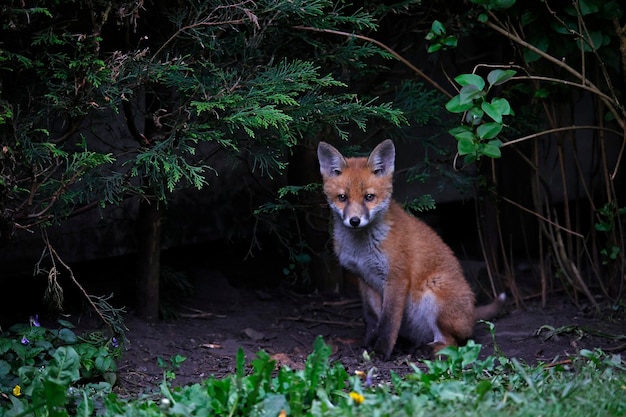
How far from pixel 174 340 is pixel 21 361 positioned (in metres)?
1.35

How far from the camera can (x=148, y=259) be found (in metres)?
5.98

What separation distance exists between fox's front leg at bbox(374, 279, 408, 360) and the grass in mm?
1172

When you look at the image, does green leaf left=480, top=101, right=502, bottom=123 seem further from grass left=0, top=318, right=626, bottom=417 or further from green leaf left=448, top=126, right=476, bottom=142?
grass left=0, top=318, right=626, bottom=417

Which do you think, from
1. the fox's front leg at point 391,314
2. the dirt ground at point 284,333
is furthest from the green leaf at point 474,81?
the dirt ground at point 284,333

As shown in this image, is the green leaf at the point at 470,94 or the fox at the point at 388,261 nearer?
the green leaf at the point at 470,94

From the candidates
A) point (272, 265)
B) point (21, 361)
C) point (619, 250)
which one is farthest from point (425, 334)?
point (21, 361)

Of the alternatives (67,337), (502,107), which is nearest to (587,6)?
(502,107)

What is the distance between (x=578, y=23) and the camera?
5.77 metres

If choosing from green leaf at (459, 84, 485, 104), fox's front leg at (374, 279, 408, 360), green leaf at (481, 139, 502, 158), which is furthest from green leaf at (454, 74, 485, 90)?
fox's front leg at (374, 279, 408, 360)

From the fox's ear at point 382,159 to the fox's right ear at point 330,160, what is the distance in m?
0.21

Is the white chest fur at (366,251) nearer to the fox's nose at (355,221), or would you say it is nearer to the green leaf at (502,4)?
the fox's nose at (355,221)

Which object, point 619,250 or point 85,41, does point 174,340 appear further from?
point 619,250

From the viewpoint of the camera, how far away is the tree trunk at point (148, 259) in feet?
19.5

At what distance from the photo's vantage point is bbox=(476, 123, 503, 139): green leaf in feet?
16.7
